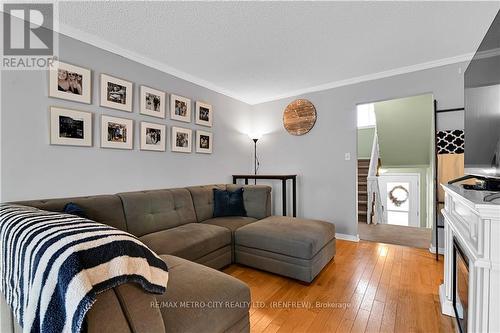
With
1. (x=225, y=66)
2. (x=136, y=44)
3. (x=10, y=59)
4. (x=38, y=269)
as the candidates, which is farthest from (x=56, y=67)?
(x=38, y=269)

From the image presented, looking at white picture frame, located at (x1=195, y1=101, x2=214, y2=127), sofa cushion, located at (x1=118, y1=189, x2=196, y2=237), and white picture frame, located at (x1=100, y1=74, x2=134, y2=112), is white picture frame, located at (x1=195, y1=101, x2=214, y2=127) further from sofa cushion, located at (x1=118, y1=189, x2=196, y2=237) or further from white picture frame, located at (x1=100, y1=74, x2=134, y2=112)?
sofa cushion, located at (x1=118, y1=189, x2=196, y2=237)

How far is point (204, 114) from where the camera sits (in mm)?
3281

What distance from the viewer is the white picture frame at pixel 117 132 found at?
7.25 ft

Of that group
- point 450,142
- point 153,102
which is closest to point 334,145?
point 450,142

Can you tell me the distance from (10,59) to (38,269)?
202 cm

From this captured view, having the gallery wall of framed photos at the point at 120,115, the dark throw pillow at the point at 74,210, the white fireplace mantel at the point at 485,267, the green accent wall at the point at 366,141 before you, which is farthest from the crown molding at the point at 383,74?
the dark throw pillow at the point at 74,210

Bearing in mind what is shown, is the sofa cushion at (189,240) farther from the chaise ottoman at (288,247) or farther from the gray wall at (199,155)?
the gray wall at (199,155)

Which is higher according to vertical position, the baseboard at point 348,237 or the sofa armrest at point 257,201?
the sofa armrest at point 257,201

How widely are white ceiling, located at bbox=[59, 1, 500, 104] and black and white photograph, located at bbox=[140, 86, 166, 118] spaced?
1.09ft

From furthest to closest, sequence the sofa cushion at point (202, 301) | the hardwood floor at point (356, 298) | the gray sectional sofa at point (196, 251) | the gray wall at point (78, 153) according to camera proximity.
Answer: the gray wall at point (78, 153), the hardwood floor at point (356, 298), the sofa cushion at point (202, 301), the gray sectional sofa at point (196, 251)

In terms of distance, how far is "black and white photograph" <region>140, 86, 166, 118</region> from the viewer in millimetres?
2543

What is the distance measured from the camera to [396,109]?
410 cm

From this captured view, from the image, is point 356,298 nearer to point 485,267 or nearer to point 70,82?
point 485,267

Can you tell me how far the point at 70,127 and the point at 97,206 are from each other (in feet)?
2.49
